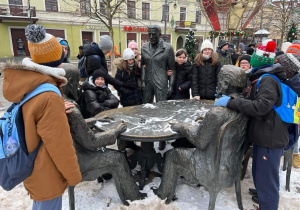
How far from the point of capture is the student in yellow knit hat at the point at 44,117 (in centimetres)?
138

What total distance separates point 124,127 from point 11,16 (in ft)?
63.4

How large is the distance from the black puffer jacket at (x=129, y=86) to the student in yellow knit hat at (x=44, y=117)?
268 centimetres

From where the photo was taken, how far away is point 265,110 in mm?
1943

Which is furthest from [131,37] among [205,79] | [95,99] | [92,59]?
[95,99]

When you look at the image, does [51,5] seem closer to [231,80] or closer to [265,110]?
[231,80]

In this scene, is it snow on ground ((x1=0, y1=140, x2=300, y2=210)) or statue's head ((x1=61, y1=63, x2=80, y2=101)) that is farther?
statue's head ((x1=61, y1=63, x2=80, y2=101))

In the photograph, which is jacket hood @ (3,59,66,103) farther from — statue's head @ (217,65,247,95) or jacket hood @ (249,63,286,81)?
jacket hood @ (249,63,286,81)

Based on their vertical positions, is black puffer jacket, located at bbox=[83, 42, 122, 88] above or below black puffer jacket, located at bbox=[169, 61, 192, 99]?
above

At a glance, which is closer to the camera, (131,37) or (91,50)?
(91,50)

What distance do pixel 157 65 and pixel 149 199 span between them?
2291 millimetres

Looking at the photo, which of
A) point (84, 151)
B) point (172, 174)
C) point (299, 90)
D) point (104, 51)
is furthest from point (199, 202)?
point (104, 51)

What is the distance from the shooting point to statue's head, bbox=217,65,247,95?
2.10 m

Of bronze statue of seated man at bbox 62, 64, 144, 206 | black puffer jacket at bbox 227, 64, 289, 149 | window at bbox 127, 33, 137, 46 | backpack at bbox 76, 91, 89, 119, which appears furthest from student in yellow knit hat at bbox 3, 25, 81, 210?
window at bbox 127, 33, 137, 46

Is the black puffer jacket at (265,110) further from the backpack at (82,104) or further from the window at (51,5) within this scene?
the window at (51,5)
